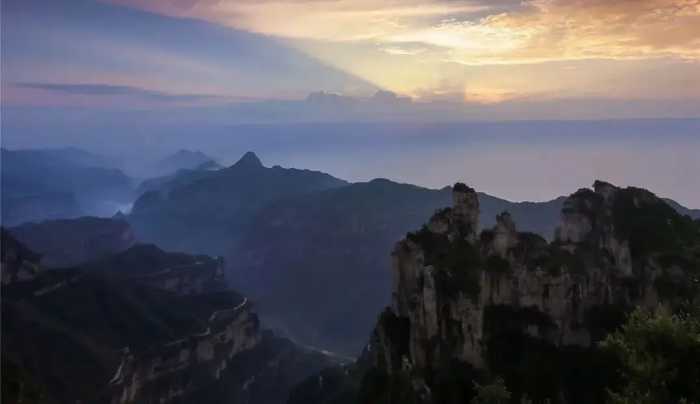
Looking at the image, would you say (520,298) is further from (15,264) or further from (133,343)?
(15,264)

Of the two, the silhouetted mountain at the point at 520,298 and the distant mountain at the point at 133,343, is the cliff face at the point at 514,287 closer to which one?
the silhouetted mountain at the point at 520,298

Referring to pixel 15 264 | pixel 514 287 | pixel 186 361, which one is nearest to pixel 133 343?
pixel 186 361

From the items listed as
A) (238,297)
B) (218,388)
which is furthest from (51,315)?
(238,297)

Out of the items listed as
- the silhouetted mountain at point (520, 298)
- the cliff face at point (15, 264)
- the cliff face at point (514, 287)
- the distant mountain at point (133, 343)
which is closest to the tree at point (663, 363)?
the silhouetted mountain at point (520, 298)

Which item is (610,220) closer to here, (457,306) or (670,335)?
(457,306)

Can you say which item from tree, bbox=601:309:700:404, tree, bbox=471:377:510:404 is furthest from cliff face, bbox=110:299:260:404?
tree, bbox=601:309:700:404
